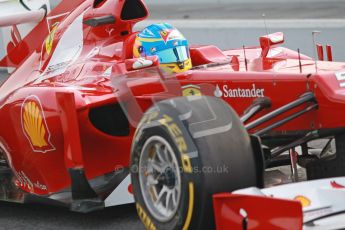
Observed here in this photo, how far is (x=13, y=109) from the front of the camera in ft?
20.8

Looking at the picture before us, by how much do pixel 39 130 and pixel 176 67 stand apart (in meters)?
1.01

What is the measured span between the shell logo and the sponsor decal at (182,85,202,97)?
0.95 meters

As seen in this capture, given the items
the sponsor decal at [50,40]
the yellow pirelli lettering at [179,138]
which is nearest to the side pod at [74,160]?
the yellow pirelli lettering at [179,138]

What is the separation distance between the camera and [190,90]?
574 cm

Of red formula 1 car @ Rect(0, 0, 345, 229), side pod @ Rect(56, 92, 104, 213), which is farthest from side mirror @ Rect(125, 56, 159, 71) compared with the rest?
side pod @ Rect(56, 92, 104, 213)

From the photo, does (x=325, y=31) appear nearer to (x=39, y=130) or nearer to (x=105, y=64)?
(x=105, y=64)

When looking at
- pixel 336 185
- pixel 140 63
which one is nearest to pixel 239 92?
pixel 140 63

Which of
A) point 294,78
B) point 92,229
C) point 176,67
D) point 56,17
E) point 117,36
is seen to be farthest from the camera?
point 56,17

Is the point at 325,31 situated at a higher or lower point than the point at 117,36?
lower

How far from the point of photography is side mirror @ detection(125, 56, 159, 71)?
19.5ft

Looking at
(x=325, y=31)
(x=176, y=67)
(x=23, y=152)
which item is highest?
(x=176, y=67)

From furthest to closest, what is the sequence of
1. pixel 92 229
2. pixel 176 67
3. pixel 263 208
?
1. pixel 176 67
2. pixel 92 229
3. pixel 263 208

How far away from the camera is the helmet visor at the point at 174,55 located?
621cm

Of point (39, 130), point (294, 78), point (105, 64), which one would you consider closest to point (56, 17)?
point (105, 64)
